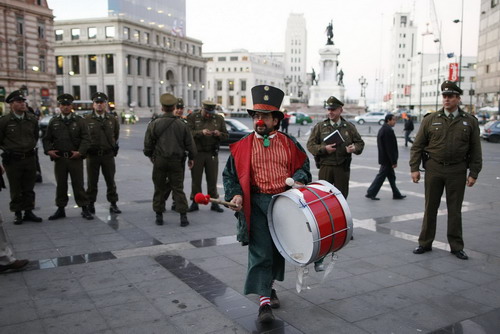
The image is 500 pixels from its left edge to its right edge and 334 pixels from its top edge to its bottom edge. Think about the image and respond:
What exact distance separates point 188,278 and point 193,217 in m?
3.21

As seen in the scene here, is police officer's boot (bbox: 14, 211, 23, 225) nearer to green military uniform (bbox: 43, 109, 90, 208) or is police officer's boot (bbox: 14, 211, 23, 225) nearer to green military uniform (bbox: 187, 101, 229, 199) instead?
green military uniform (bbox: 43, 109, 90, 208)

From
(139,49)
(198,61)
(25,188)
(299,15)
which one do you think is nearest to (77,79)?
(139,49)

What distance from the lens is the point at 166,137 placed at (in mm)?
7832

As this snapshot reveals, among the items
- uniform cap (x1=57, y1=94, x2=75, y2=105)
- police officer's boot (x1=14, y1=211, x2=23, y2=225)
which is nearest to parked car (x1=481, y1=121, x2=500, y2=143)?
uniform cap (x1=57, y1=94, x2=75, y2=105)

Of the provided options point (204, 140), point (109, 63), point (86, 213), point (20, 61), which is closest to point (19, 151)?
point (86, 213)

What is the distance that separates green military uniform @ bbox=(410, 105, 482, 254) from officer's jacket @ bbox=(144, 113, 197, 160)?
3.79 metres

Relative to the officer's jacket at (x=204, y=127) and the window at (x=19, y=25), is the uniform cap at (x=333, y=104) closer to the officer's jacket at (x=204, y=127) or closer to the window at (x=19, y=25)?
the officer's jacket at (x=204, y=127)

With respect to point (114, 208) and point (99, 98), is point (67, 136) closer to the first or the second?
point (99, 98)

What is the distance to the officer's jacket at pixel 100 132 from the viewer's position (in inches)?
331

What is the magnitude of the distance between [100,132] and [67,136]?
24.0 inches

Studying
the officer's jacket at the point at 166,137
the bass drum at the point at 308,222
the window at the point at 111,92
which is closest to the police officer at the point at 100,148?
the officer's jacket at the point at 166,137

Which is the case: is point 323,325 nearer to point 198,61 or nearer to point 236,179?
point 236,179

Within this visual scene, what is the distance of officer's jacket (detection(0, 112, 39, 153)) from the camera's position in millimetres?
7555

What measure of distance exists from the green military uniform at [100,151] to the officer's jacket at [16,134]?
991 mm
